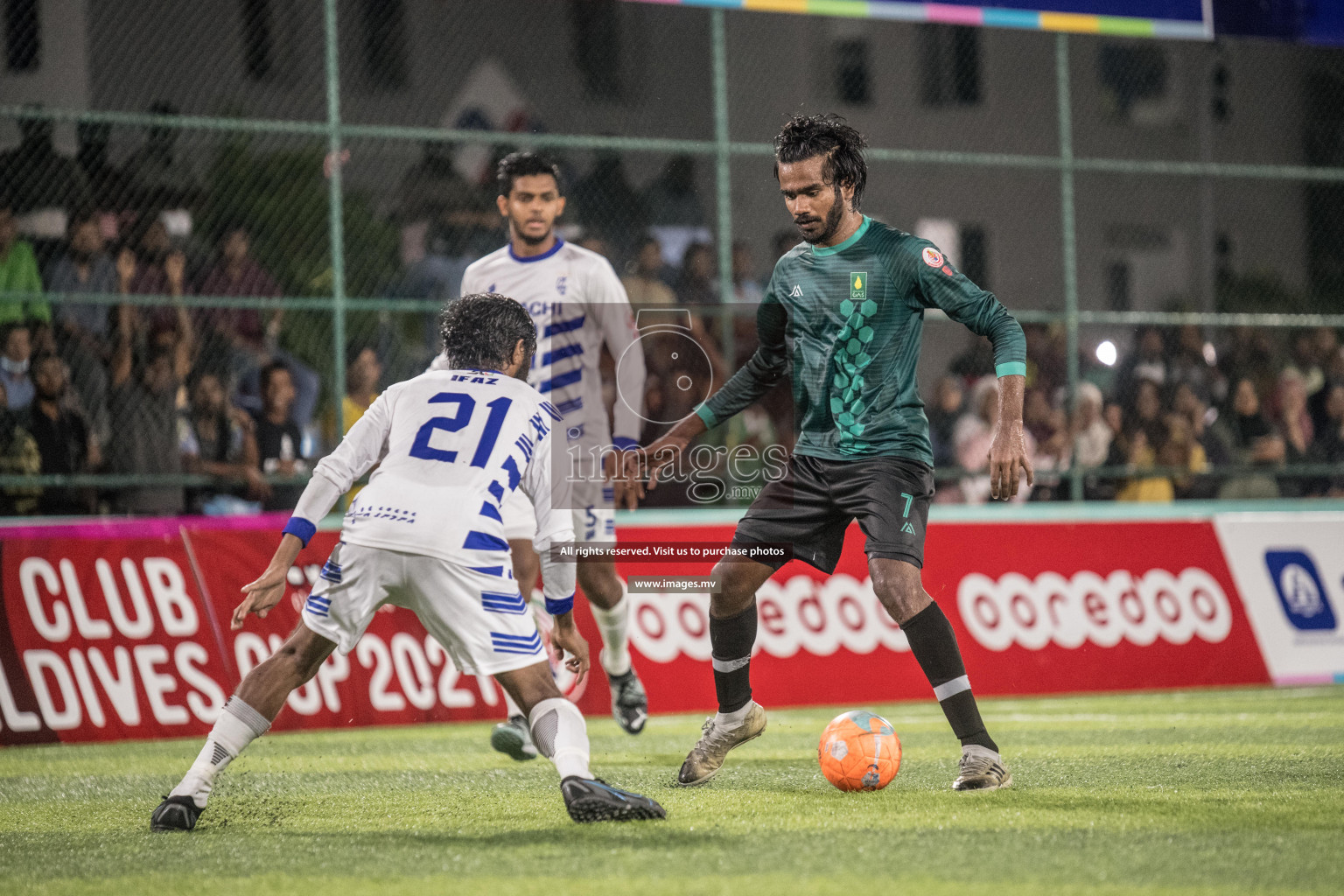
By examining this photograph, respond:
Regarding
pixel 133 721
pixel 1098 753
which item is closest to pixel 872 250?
pixel 1098 753

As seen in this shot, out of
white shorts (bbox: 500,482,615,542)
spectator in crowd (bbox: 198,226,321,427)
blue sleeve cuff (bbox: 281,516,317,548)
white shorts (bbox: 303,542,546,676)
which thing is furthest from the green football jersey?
spectator in crowd (bbox: 198,226,321,427)

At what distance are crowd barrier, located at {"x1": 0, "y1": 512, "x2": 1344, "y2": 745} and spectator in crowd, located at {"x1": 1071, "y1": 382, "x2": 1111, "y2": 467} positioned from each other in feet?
4.44

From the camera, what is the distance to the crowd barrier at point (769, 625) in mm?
9562

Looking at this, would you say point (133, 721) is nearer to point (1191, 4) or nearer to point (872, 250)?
point (872, 250)

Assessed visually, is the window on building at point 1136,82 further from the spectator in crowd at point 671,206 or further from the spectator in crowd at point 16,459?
the spectator in crowd at point 16,459

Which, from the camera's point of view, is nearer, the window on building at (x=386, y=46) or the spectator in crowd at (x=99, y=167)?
the spectator in crowd at (x=99, y=167)

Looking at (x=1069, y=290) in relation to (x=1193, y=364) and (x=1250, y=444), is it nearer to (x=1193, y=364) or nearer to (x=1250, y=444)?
(x=1193, y=364)

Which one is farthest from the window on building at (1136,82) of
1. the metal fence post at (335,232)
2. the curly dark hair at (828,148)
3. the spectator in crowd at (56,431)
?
the curly dark hair at (828,148)

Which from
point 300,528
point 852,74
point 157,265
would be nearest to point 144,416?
point 157,265

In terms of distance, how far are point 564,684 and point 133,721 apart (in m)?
2.62

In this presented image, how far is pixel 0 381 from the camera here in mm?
10250

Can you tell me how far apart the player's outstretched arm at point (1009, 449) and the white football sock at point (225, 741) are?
2.65m

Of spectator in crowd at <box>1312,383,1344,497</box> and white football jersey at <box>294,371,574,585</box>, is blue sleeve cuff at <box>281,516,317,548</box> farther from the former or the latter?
spectator in crowd at <box>1312,383,1344,497</box>

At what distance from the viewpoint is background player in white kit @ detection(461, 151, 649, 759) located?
7902 mm
